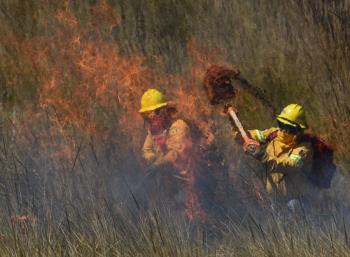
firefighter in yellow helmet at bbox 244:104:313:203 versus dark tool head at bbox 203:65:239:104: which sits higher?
dark tool head at bbox 203:65:239:104

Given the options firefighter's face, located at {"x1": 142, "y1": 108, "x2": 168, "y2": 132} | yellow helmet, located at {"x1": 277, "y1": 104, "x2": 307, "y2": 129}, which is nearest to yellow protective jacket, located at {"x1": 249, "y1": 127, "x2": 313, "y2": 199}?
yellow helmet, located at {"x1": 277, "y1": 104, "x2": 307, "y2": 129}

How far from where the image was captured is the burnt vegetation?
9344 millimetres

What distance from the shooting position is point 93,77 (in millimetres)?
11742

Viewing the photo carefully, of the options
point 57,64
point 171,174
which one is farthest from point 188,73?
point 171,174

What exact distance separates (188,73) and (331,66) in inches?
69.5

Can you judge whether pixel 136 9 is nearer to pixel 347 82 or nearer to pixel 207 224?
pixel 347 82

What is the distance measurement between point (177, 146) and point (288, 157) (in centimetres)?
104

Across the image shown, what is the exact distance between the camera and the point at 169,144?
895 cm

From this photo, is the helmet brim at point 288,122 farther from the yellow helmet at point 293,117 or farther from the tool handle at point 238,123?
the tool handle at point 238,123

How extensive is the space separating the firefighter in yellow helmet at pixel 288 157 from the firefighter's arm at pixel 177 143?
62 centimetres

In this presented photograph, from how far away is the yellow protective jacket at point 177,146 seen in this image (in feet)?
29.1

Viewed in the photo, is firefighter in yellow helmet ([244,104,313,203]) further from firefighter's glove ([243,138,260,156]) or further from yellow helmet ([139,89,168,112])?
yellow helmet ([139,89,168,112])

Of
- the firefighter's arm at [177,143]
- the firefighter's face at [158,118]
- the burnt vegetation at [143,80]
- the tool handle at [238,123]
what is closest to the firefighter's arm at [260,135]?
the tool handle at [238,123]

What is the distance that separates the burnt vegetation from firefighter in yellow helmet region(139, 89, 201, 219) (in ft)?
0.88
